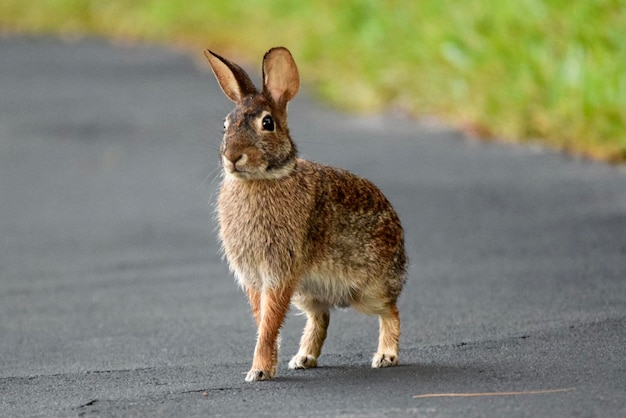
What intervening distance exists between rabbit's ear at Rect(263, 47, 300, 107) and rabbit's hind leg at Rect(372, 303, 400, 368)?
3.38 feet

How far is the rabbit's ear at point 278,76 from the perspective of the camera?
6.03m

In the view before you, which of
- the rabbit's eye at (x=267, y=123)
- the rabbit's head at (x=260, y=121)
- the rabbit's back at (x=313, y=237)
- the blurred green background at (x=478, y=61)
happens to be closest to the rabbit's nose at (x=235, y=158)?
the rabbit's head at (x=260, y=121)

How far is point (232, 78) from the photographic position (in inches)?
235

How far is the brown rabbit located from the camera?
19.0 ft

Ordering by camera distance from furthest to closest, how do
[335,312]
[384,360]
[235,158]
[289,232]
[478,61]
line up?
[478,61] < [335,312] < [384,360] < [289,232] < [235,158]

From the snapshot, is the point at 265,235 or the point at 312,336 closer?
the point at 265,235

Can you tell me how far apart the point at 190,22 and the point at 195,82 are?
8.62m

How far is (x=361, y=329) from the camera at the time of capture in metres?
7.09

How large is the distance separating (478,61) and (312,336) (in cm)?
863

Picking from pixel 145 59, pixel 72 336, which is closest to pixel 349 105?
pixel 145 59

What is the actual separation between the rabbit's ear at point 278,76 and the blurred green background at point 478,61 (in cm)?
585

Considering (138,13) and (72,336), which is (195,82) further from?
(72,336)

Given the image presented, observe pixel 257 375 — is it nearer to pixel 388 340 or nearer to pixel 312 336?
pixel 312 336

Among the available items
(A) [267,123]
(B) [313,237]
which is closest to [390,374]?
(B) [313,237]
